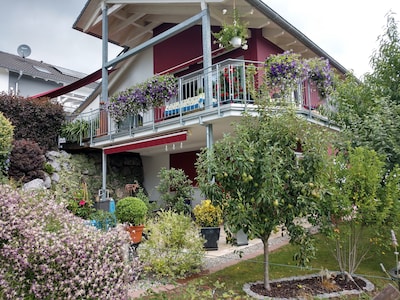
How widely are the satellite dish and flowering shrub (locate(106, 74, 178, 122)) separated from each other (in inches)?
676

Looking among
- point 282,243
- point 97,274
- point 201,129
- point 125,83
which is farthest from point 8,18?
point 97,274

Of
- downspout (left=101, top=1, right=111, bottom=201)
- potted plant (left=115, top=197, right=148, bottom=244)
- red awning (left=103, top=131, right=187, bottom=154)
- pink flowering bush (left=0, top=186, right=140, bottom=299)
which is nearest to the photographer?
pink flowering bush (left=0, top=186, right=140, bottom=299)

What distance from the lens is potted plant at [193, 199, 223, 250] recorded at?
737 cm

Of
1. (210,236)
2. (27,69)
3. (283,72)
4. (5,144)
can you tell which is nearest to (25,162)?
(5,144)

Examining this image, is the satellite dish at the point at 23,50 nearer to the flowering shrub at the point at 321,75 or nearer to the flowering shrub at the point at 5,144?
the flowering shrub at the point at 5,144

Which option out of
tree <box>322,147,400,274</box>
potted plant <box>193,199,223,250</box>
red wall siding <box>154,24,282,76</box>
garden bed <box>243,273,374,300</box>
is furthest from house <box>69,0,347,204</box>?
garden bed <box>243,273,374,300</box>

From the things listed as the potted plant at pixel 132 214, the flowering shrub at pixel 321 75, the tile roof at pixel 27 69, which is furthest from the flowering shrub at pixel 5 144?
the tile roof at pixel 27 69

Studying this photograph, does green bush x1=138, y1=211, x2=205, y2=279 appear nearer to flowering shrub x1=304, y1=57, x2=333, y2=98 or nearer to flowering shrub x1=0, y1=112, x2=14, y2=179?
flowering shrub x1=304, y1=57, x2=333, y2=98

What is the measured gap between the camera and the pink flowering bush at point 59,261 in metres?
2.86

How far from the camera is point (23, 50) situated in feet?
77.2

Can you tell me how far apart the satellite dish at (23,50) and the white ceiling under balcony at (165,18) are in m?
12.3

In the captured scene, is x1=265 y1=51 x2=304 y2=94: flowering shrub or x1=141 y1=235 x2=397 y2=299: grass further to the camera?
x1=265 y1=51 x2=304 y2=94: flowering shrub

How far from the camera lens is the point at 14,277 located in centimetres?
298

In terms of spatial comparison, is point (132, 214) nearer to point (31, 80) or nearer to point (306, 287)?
point (306, 287)
